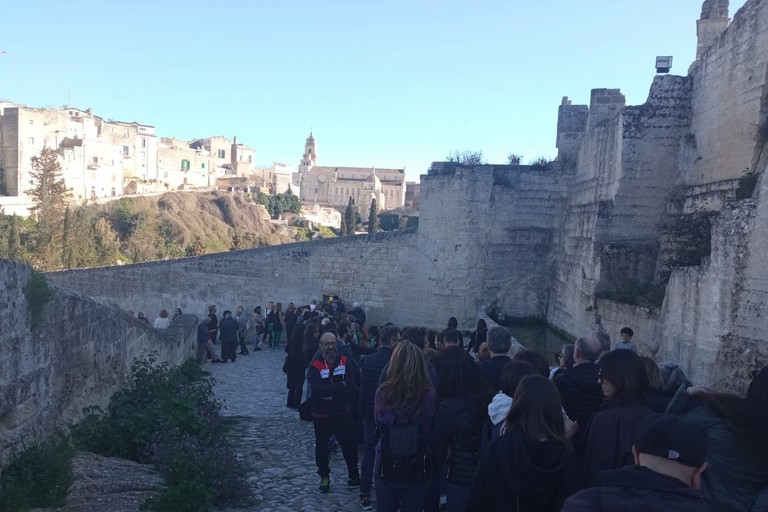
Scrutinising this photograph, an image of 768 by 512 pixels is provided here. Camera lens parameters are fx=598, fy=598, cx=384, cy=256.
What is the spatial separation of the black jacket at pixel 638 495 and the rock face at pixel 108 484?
12.4 feet

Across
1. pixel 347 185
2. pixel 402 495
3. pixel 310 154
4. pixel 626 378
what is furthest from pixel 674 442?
pixel 310 154

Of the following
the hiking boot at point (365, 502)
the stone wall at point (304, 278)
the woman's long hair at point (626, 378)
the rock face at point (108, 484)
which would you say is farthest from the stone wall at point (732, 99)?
the rock face at point (108, 484)

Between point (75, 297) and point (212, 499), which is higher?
point (75, 297)

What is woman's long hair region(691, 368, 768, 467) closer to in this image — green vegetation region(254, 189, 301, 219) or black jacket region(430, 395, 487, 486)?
black jacket region(430, 395, 487, 486)

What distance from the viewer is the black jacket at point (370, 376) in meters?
5.30

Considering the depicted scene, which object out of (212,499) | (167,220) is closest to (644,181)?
(212,499)

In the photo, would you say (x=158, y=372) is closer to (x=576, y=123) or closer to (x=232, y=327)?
(x=232, y=327)

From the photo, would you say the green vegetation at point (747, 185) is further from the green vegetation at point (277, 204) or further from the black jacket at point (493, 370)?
the green vegetation at point (277, 204)

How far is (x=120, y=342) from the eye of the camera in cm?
770

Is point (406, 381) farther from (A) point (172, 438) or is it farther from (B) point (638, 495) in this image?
(A) point (172, 438)

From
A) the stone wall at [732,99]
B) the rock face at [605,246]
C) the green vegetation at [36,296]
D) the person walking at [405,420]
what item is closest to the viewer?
the person walking at [405,420]

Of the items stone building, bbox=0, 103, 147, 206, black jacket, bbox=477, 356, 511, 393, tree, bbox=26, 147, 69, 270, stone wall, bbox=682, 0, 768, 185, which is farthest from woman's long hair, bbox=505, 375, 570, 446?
stone building, bbox=0, 103, 147, 206

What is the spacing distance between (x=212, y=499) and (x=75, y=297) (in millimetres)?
2643

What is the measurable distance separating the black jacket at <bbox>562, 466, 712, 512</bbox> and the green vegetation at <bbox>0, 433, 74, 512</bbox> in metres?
3.89
